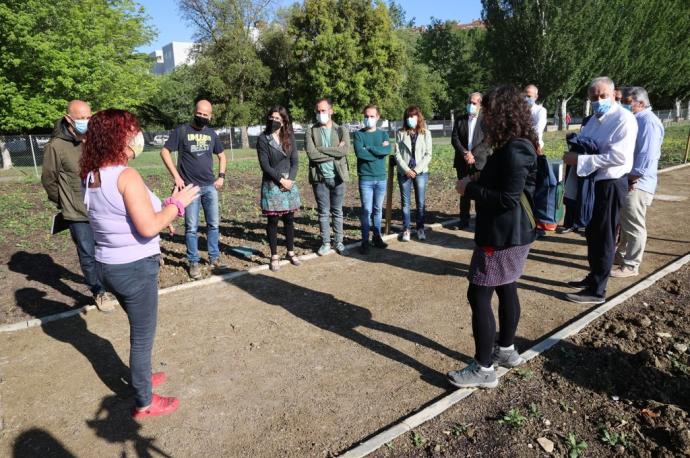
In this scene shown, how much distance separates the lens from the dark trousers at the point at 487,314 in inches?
130

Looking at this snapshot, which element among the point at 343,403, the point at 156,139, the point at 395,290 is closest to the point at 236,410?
the point at 343,403

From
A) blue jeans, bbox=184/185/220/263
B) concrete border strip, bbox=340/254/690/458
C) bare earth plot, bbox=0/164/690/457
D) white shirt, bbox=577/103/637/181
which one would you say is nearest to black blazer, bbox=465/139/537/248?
concrete border strip, bbox=340/254/690/458

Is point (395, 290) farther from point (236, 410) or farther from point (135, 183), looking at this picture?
point (135, 183)

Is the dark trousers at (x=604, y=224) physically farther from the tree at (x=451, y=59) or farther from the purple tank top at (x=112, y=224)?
the tree at (x=451, y=59)

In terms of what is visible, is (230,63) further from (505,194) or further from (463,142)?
(505,194)

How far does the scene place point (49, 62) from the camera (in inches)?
854

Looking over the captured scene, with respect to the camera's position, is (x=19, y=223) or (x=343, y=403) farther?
(x=19, y=223)

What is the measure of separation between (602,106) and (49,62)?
954 inches

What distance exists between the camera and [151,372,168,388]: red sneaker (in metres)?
3.71

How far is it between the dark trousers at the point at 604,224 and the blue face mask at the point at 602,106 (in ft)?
2.27

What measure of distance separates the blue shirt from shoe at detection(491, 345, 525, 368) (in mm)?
2935

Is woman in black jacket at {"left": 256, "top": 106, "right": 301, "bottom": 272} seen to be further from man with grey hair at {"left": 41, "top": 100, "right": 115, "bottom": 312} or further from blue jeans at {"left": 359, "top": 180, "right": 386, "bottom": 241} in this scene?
man with grey hair at {"left": 41, "top": 100, "right": 115, "bottom": 312}

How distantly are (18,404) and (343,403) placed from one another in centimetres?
239

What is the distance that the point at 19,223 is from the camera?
9383 mm
